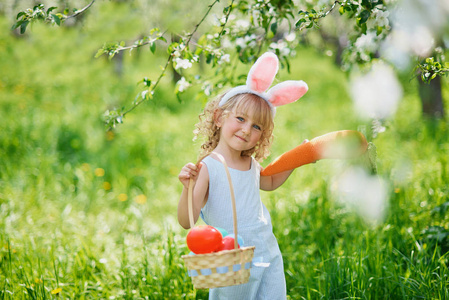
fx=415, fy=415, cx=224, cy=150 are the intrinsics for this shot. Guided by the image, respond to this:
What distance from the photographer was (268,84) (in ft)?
5.69

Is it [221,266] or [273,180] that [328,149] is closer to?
[273,180]

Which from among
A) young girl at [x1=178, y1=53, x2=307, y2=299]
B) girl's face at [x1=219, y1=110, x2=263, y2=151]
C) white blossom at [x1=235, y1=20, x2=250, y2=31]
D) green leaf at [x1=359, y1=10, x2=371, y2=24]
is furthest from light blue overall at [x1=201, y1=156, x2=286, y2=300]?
white blossom at [x1=235, y1=20, x2=250, y2=31]

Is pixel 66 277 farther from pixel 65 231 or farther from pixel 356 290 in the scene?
pixel 356 290

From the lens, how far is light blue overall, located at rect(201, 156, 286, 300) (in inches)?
65.3

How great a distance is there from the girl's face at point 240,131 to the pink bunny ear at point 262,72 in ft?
0.43

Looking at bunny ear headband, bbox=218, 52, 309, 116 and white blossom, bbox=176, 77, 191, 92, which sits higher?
white blossom, bbox=176, 77, 191, 92

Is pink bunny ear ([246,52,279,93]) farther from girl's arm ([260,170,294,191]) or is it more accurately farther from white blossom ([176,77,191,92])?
white blossom ([176,77,191,92])

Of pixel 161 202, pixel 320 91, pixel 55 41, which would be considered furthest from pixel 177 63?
pixel 320 91

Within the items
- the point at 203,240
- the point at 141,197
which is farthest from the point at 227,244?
the point at 141,197

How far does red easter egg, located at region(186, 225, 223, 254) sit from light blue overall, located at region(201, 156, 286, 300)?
0.30 metres

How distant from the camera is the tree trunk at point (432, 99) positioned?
497 centimetres

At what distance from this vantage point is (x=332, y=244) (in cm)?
277

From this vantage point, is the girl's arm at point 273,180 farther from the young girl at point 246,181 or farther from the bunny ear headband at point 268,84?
the bunny ear headband at point 268,84

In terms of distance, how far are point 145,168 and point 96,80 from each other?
3.33 m
